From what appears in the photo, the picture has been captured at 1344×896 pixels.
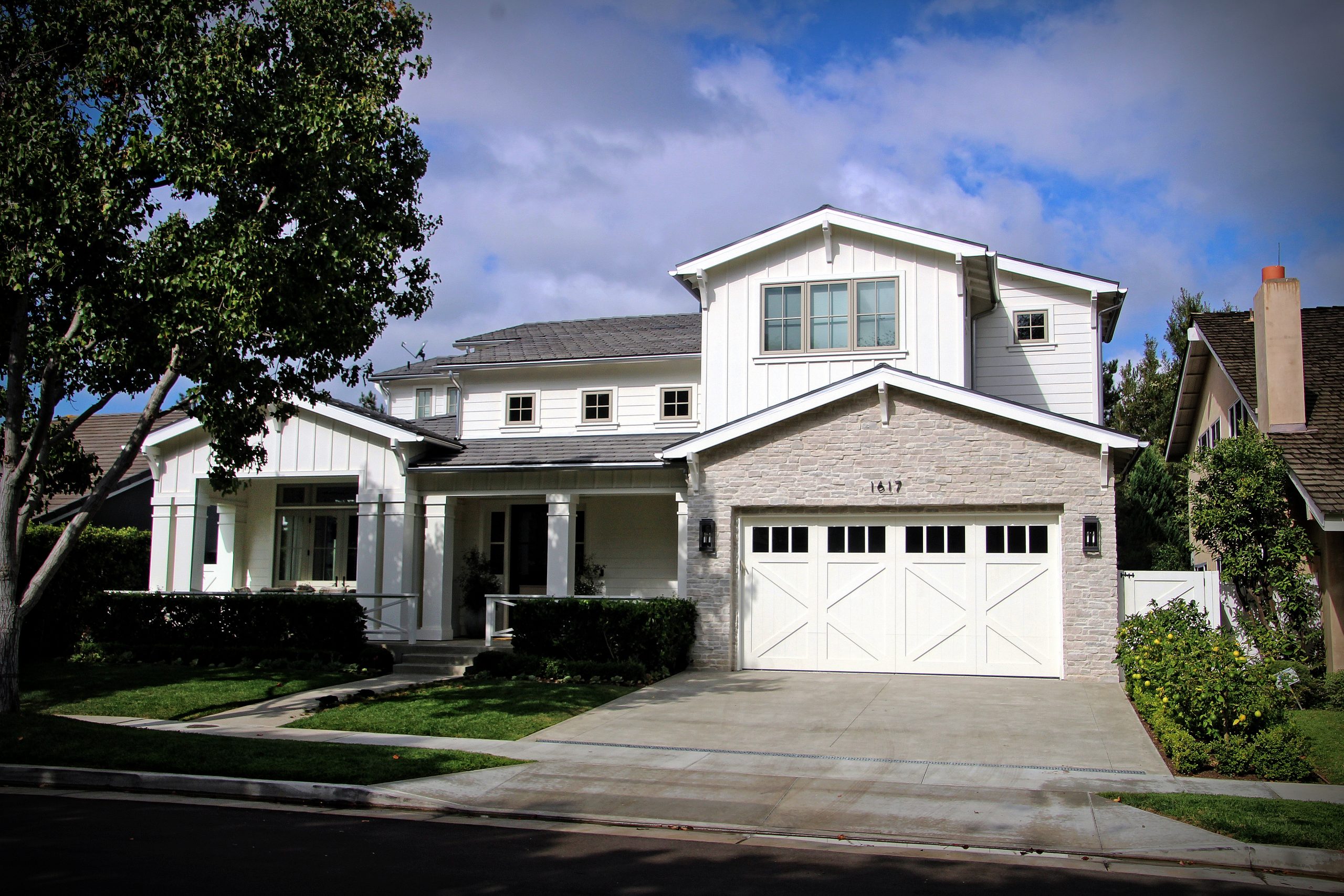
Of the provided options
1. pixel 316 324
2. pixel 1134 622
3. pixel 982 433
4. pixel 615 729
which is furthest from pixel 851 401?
pixel 316 324

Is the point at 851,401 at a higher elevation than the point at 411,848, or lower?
higher

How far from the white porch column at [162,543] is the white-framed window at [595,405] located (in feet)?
26.7

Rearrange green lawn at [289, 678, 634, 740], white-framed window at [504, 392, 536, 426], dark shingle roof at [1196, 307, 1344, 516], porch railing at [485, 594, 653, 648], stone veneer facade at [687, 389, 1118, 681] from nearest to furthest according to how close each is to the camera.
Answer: green lawn at [289, 678, 634, 740] → dark shingle roof at [1196, 307, 1344, 516] → stone veneer facade at [687, 389, 1118, 681] → porch railing at [485, 594, 653, 648] → white-framed window at [504, 392, 536, 426]

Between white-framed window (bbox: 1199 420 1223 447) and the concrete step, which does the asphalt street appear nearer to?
the concrete step

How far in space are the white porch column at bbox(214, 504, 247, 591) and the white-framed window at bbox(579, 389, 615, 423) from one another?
296 inches

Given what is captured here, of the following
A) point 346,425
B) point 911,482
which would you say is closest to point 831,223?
point 911,482

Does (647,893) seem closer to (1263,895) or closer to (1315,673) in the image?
(1263,895)

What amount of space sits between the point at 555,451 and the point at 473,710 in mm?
7130

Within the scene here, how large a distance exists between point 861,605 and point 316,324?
9.07 m

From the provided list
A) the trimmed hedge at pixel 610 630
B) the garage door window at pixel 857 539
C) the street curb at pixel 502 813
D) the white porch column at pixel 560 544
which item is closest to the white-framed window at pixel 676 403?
the white porch column at pixel 560 544

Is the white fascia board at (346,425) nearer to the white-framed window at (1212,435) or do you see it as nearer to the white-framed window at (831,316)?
the white-framed window at (831,316)

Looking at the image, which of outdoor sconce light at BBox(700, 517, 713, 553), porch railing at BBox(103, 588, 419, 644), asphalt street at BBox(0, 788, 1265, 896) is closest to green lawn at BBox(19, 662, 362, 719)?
porch railing at BBox(103, 588, 419, 644)

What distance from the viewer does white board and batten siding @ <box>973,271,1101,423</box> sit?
19.3 m

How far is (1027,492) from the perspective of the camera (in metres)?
15.5
